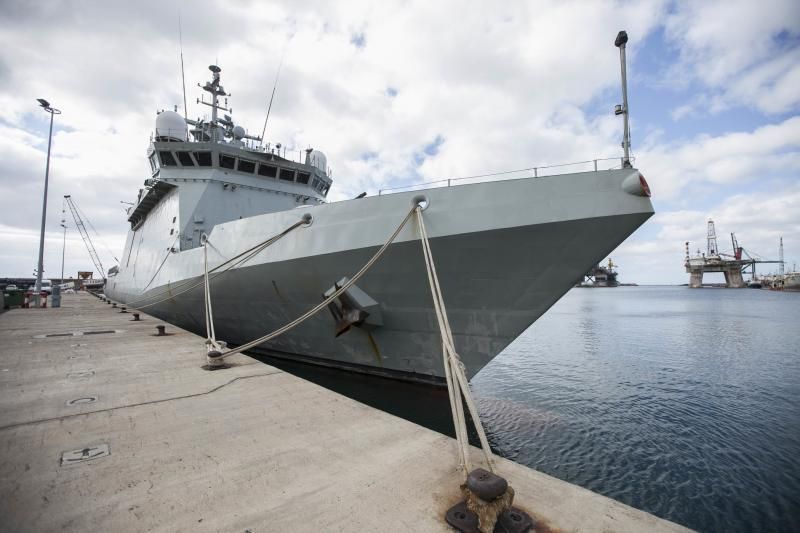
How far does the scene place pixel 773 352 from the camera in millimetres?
12438

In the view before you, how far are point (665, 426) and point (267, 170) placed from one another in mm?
11366

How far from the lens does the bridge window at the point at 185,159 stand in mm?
10445

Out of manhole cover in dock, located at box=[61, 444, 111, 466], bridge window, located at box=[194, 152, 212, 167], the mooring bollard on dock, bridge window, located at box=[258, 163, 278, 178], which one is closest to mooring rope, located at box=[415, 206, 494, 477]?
the mooring bollard on dock

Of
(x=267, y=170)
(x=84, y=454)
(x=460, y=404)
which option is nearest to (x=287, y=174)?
(x=267, y=170)

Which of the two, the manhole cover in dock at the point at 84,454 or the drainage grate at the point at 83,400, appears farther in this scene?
the drainage grate at the point at 83,400

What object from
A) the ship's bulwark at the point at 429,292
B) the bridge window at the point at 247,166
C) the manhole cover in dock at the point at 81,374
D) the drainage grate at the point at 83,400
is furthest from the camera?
the bridge window at the point at 247,166

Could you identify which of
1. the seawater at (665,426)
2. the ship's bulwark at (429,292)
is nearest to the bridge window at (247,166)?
the ship's bulwark at (429,292)

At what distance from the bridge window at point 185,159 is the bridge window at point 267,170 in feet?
6.19

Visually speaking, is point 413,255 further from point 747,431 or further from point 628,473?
point 747,431

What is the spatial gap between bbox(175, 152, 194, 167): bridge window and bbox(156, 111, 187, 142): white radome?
250 centimetres

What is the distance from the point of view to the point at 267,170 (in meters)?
10.9

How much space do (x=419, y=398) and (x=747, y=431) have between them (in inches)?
211

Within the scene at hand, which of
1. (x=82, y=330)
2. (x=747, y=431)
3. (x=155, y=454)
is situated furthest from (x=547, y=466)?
(x=82, y=330)

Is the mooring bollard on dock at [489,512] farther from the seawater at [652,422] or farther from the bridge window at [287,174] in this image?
the bridge window at [287,174]
